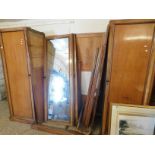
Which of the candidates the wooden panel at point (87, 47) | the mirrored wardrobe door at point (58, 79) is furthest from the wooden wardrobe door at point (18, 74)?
the wooden panel at point (87, 47)

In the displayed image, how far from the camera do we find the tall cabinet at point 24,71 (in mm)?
2109

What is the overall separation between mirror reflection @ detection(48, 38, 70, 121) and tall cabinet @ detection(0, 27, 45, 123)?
0.16 meters

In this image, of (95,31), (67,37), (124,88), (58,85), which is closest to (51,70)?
(58,85)

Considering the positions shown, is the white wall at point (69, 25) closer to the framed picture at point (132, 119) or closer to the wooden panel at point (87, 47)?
the wooden panel at point (87, 47)

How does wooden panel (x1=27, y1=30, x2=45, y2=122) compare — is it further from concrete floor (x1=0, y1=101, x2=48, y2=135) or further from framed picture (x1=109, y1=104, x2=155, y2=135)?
framed picture (x1=109, y1=104, x2=155, y2=135)

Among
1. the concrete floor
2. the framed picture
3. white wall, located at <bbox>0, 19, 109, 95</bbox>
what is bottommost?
the concrete floor

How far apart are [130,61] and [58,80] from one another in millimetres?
1301

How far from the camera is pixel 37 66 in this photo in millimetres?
2291

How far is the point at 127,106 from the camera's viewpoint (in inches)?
61.3

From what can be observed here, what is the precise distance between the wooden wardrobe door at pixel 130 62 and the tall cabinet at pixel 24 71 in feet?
4.30

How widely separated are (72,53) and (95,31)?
622mm

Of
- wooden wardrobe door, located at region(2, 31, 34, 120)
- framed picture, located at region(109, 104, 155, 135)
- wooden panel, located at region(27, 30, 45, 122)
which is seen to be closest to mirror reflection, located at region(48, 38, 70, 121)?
wooden panel, located at region(27, 30, 45, 122)

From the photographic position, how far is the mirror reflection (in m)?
2.34

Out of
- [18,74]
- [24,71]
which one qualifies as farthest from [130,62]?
[18,74]
